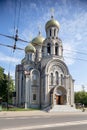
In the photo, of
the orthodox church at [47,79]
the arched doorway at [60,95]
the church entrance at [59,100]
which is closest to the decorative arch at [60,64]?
the orthodox church at [47,79]

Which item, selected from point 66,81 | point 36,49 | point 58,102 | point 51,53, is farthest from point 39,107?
point 36,49

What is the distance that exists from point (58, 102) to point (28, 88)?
19.3 ft

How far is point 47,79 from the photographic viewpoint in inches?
1612

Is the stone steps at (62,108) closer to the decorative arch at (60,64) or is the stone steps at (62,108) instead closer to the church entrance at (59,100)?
the church entrance at (59,100)

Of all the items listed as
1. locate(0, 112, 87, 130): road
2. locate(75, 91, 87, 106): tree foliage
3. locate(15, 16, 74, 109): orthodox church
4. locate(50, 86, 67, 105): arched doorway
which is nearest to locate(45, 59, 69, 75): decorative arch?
locate(15, 16, 74, 109): orthodox church

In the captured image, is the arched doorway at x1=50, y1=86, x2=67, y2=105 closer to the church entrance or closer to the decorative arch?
the church entrance

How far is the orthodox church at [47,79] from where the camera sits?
40844 millimetres

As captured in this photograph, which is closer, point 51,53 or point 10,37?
point 10,37

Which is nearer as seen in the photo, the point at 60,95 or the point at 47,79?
the point at 47,79

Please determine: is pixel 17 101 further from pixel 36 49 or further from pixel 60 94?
pixel 36 49

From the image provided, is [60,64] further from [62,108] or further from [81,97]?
[81,97]

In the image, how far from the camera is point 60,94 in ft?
137

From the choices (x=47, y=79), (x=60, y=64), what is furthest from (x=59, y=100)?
(x=60, y=64)

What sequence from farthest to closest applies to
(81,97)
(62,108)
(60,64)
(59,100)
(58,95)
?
(81,97) < (60,64) < (59,100) < (58,95) < (62,108)
